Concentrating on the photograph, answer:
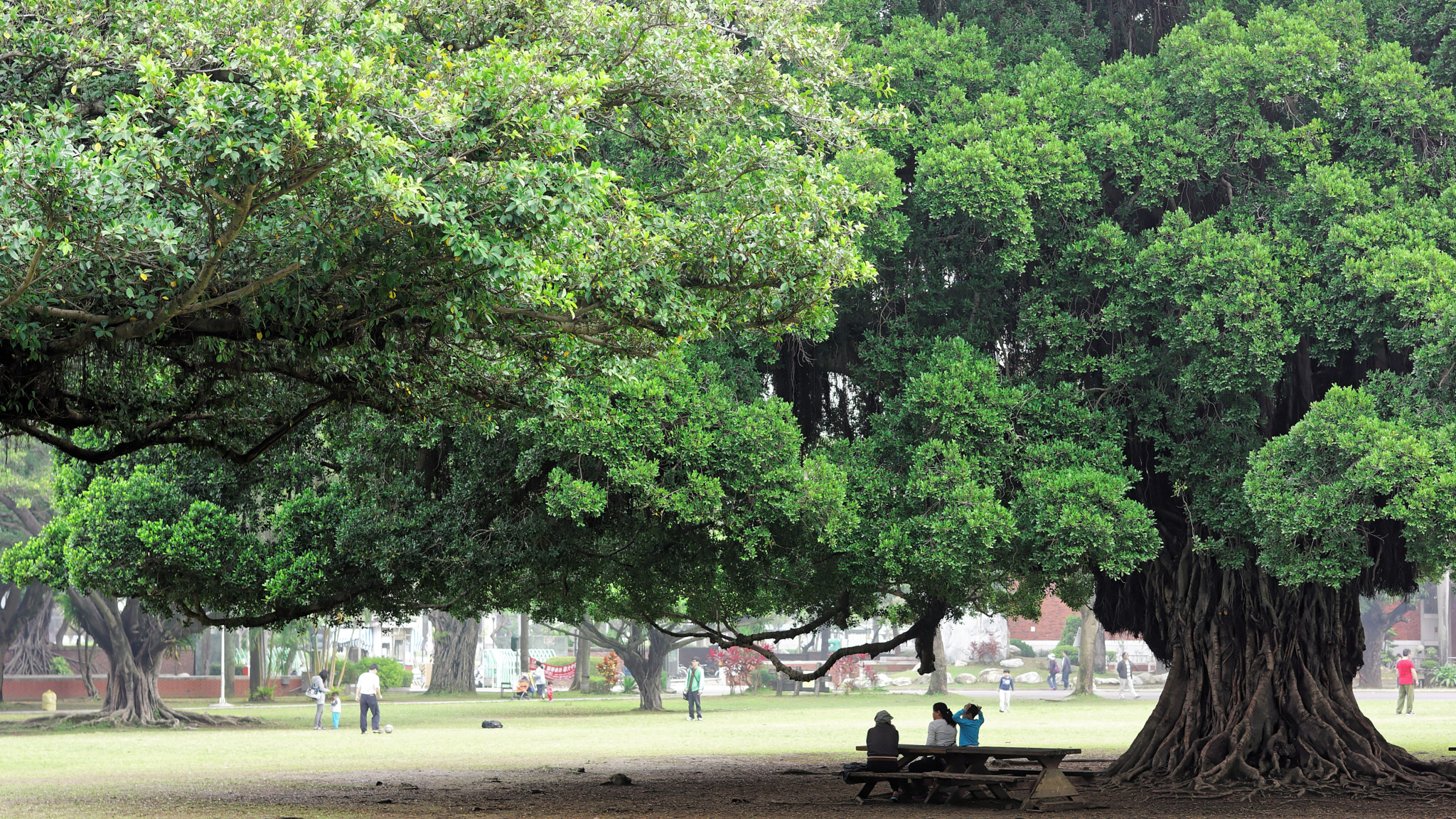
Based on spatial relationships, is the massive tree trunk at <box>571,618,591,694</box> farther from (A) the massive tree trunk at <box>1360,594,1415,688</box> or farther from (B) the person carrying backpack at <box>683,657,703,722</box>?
(A) the massive tree trunk at <box>1360,594,1415,688</box>

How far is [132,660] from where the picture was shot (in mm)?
30188

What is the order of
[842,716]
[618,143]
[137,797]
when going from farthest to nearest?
[842,716] → [137,797] → [618,143]

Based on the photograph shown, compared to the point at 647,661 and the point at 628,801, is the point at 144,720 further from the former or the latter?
the point at 628,801

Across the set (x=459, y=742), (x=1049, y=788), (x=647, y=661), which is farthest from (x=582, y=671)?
(x=1049, y=788)

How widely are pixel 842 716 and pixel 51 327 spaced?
25714 mm

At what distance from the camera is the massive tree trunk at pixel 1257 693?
14844mm

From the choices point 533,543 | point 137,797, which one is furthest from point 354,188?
point 137,797

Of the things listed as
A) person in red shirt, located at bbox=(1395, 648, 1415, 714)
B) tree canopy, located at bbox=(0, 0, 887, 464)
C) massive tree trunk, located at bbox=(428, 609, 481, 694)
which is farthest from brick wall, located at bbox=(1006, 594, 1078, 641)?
tree canopy, located at bbox=(0, 0, 887, 464)

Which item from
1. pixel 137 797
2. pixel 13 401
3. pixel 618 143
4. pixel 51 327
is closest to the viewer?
pixel 51 327

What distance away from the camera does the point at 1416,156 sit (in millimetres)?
14602

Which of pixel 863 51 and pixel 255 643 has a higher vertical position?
pixel 863 51

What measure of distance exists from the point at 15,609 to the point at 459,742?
76.2 ft

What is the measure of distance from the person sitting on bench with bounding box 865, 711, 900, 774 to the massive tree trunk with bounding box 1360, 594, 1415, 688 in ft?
145

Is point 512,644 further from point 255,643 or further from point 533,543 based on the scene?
point 533,543
